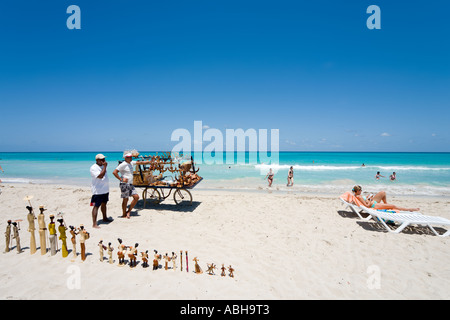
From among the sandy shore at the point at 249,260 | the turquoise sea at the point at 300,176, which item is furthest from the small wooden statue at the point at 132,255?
the turquoise sea at the point at 300,176

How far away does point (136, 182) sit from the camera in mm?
8453

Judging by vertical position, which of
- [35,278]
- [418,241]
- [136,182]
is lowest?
[418,241]

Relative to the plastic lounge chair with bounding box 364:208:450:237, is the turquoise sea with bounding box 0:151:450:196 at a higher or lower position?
lower

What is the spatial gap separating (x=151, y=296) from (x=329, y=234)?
5.20 meters

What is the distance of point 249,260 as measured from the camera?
473 cm

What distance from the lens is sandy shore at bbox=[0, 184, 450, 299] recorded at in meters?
3.55

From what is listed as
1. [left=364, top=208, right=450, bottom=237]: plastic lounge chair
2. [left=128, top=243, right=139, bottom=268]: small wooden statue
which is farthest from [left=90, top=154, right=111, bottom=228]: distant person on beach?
[left=364, top=208, right=450, bottom=237]: plastic lounge chair

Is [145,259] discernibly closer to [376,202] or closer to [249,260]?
[249,260]

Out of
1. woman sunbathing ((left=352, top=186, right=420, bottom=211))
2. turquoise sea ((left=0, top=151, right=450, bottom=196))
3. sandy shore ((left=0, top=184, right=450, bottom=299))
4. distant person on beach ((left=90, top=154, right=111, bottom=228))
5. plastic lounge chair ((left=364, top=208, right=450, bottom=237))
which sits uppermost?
distant person on beach ((left=90, top=154, right=111, bottom=228))

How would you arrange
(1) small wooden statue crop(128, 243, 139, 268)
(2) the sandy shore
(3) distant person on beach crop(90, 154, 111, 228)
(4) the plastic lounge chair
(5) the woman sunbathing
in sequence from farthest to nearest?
(5) the woman sunbathing → (4) the plastic lounge chair → (3) distant person on beach crop(90, 154, 111, 228) → (1) small wooden statue crop(128, 243, 139, 268) → (2) the sandy shore

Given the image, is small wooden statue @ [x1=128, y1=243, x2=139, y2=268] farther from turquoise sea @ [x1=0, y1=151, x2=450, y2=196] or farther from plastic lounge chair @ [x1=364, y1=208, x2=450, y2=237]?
turquoise sea @ [x1=0, y1=151, x2=450, y2=196]
